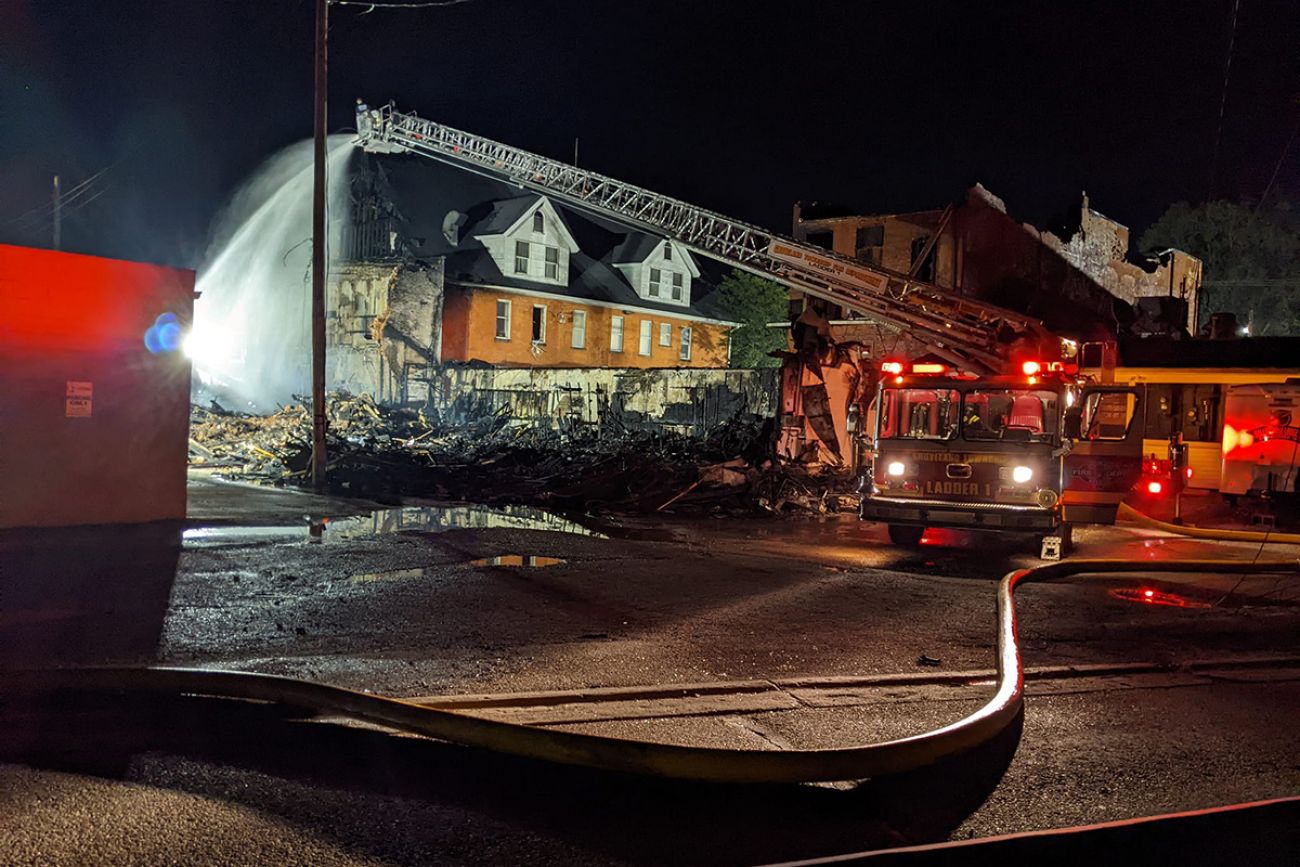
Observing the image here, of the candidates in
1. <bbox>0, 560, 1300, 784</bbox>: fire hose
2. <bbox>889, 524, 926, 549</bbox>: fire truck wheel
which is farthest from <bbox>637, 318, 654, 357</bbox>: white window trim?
<bbox>0, 560, 1300, 784</bbox>: fire hose

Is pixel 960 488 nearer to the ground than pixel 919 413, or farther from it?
nearer to the ground

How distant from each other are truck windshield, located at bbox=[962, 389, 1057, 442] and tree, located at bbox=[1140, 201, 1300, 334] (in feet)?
150

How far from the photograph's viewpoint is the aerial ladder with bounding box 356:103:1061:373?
17.0 m

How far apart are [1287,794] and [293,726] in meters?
4.81

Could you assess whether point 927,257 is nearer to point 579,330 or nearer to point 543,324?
point 579,330

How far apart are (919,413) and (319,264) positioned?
10.4 meters

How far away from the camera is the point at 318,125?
1659 cm

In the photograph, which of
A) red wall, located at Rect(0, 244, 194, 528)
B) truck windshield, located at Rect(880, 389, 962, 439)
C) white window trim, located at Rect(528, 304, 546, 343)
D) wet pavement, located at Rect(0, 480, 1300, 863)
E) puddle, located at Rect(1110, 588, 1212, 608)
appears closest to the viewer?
wet pavement, located at Rect(0, 480, 1300, 863)

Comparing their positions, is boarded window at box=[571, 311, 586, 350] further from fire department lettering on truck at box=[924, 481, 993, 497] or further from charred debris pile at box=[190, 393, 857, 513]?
fire department lettering on truck at box=[924, 481, 993, 497]

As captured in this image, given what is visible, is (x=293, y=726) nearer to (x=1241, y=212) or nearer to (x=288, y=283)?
(x=288, y=283)

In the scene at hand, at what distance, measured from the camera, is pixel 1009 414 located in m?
11.7

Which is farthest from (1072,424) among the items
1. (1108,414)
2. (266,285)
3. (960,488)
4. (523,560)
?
(266,285)

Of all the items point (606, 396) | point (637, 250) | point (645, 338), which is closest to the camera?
point (606, 396)

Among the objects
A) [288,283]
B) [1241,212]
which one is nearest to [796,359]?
[288,283]
